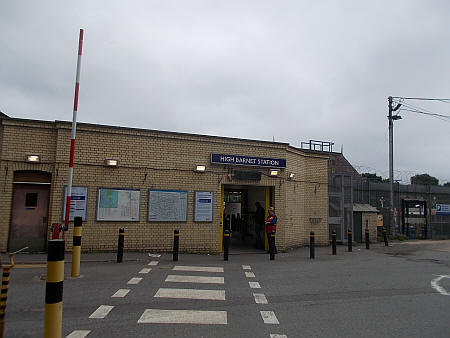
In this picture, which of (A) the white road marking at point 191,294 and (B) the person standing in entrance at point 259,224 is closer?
(A) the white road marking at point 191,294

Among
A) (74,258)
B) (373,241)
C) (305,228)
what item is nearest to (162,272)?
(74,258)

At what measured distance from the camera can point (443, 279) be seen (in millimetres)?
9141

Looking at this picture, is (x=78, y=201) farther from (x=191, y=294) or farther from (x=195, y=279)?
(x=191, y=294)

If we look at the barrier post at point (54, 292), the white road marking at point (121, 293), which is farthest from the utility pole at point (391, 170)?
the barrier post at point (54, 292)

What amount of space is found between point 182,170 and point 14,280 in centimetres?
656

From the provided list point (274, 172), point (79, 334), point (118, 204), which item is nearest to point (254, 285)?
point (79, 334)

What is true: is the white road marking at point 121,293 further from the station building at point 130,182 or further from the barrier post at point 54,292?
the station building at point 130,182

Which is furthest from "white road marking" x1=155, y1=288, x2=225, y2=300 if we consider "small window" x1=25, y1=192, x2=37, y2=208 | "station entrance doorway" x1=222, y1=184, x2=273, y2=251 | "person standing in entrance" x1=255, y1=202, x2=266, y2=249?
"person standing in entrance" x1=255, y1=202, x2=266, y2=249

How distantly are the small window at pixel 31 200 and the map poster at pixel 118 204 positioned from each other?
2.06 meters

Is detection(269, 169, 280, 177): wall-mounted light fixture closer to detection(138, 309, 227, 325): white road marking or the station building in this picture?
the station building

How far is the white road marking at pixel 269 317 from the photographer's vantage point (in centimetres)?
546

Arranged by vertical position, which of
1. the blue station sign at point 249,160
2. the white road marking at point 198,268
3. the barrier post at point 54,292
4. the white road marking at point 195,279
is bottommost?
the white road marking at point 195,279

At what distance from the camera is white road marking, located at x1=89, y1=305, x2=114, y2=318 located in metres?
5.52

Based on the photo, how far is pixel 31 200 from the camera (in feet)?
37.9
